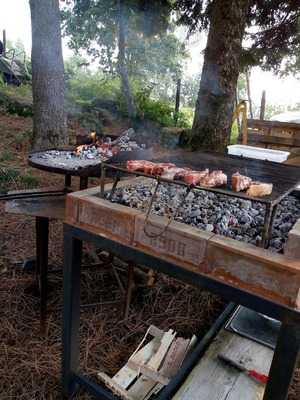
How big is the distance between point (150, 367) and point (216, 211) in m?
0.95

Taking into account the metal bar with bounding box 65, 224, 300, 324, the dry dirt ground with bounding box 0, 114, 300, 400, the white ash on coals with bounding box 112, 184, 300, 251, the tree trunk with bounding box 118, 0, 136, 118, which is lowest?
the dry dirt ground with bounding box 0, 114, 300, 400

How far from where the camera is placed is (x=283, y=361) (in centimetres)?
97

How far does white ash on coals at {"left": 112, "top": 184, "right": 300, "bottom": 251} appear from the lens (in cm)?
121

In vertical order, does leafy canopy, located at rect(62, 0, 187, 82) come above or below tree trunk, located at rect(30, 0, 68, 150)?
above

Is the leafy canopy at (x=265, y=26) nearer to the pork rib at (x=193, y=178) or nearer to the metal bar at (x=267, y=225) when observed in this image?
the pork rib at (x=193, y=178)

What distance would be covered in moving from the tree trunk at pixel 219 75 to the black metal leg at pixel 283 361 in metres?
4.04

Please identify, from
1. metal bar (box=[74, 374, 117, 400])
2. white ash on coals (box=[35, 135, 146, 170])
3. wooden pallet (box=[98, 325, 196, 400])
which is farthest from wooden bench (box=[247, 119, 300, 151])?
metal bar (box=[74, 374, 117, 400])

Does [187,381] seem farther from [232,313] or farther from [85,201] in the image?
[85,201]

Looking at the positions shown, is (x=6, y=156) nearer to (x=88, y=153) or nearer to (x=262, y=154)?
(x=88, y=153)

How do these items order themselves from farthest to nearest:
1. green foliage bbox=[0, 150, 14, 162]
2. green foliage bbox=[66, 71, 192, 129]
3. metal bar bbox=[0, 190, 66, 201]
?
green foliage bbox=[66, 71, 192, 129]
green foliage bbox=[0, 150, 14, 162]
metal bar bbox=[0, 190, 66, 201]

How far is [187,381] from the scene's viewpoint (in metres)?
1.58

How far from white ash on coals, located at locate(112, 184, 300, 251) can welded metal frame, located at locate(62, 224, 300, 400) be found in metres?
0.19

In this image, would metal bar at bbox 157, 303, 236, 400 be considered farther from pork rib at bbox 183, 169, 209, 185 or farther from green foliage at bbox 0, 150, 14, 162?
green foliage at bbox 0, 150, 14, 162

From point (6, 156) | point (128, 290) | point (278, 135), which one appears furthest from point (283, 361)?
point (6, 156)
